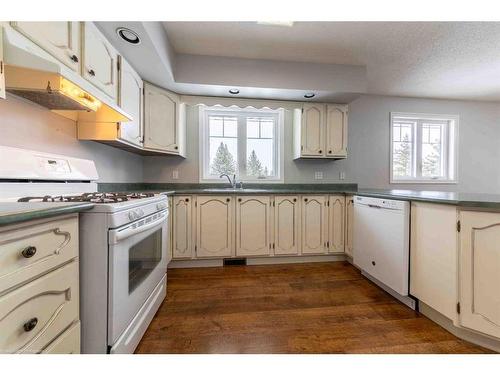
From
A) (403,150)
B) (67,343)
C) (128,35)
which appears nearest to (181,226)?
(67,343)

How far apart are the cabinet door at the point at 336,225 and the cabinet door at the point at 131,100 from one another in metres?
2.20

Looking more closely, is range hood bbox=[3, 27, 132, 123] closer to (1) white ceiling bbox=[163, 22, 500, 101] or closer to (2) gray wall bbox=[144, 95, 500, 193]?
(1) white ceiling bbox=[163, 22, 500, 101]

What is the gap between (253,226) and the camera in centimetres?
245

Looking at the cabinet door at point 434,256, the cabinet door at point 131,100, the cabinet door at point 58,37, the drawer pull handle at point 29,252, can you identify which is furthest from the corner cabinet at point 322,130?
the drawer pull handle at point 29,252

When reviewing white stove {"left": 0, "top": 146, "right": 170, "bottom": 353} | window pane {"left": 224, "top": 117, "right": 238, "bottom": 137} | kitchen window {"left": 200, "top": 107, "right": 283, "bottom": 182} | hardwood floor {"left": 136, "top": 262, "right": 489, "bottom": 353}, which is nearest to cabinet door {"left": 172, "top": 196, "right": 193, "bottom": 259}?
hardwood floor {"left": 136, "top": 262, "right": 489, "bottom": 353}

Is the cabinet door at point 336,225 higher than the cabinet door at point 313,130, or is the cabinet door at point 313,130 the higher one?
the cabinet door at point 313,130

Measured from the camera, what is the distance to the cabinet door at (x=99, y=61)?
135 centimetres

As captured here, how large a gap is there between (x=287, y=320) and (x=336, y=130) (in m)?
2.26

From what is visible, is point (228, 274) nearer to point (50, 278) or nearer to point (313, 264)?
point (313, 264)

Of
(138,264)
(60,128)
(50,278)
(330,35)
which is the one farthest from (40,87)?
(330,35)

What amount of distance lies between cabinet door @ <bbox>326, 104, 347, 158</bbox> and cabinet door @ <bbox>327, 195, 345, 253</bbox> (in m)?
0.62

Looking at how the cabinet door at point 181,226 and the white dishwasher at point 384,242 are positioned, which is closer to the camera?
the white dishwasher at point 384,242

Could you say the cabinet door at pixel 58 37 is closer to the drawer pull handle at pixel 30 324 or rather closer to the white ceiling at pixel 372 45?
the white ceiling at pixel 372 45
